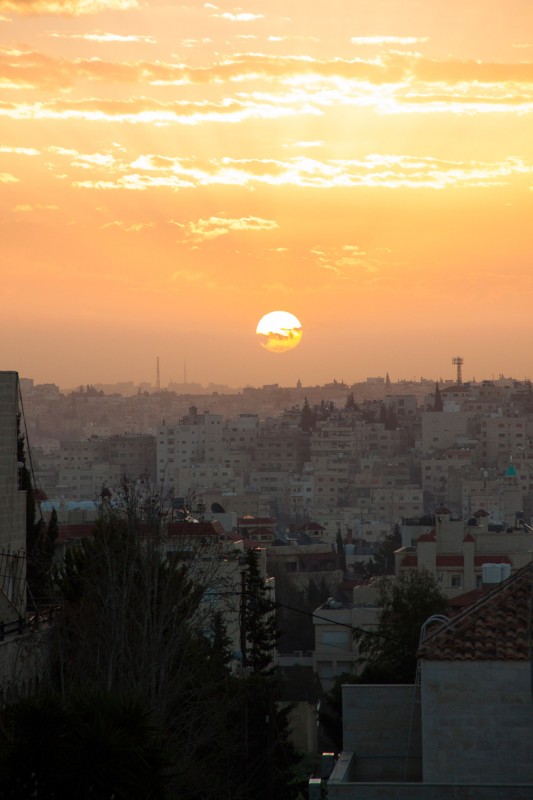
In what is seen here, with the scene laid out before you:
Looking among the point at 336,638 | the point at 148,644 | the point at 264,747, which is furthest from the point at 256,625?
the point at 336,638

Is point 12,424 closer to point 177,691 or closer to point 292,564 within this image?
point 177,691

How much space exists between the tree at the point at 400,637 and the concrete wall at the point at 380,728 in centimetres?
1235

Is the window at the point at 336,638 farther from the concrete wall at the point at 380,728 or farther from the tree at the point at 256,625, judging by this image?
the concrete wall at the point at 380,728

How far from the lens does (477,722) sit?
45.0ft

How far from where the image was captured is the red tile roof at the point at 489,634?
13.9 meters

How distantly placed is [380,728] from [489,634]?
1947 mm

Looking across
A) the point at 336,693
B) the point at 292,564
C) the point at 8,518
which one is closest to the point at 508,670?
the point at 8,518

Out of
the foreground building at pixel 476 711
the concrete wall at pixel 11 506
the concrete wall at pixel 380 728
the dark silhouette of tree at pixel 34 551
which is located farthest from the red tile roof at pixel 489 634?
the concrete wall at pixel 11 506

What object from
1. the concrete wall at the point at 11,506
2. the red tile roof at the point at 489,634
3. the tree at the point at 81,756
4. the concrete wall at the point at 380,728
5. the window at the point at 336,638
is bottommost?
the window at the point at 336,638

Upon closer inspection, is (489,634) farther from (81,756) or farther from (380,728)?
(81,756)

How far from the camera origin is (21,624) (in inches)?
766

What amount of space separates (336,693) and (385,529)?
423 ft

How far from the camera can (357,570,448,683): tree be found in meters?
29.7

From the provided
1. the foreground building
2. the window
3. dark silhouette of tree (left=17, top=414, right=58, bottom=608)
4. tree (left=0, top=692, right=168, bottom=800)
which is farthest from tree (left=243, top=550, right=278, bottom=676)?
the window
